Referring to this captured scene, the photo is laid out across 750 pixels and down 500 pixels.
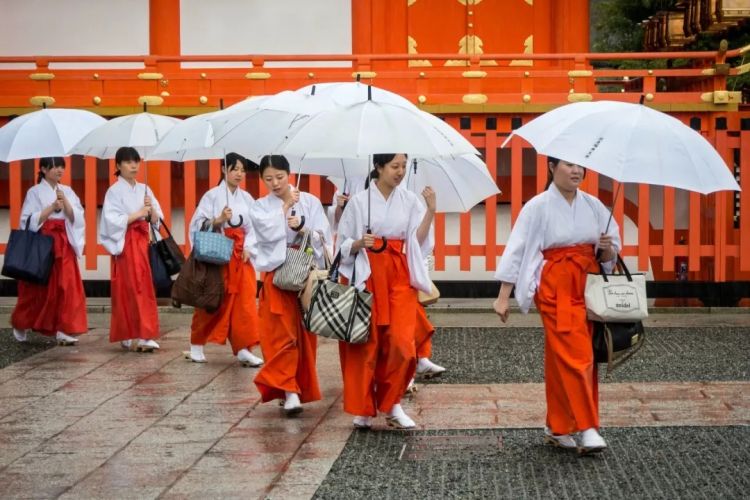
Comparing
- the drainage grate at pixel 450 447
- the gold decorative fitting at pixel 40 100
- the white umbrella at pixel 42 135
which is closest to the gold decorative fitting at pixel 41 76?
the gold decorative fitting at pixel 40 100

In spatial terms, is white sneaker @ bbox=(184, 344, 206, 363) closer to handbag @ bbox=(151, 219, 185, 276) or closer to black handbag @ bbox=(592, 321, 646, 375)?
handbag @ bbox=(151, 219, 185, 276)

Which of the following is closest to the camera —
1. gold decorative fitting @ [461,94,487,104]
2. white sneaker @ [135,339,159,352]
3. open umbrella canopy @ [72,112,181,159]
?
open umbrella canopy @ [72,112,181,159]

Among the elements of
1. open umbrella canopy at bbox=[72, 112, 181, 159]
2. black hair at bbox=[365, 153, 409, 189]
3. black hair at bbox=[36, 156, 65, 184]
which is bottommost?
black hair at bbox=[365, 153, 409, 189]

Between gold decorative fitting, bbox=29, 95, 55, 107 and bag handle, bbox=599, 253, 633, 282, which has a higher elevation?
gold decorative fitting, bbox=29, 95, 55, 107

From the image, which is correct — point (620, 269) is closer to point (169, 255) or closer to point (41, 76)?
point (169, 255)

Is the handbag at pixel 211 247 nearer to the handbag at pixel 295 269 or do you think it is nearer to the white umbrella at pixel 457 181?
the handbag at pixel 295 269

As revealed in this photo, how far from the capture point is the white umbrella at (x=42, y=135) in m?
9.66

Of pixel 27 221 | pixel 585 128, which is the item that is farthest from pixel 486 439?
pixel 27 221

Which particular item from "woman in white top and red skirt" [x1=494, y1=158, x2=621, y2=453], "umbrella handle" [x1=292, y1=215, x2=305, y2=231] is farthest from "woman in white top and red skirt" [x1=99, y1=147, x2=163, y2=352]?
"woman in white top and red skirt" [x1=494, y1=158, x2=621, y2=453]

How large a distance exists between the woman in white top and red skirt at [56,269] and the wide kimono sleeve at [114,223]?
0.46m

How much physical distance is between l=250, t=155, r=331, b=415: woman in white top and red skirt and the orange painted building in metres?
5.25

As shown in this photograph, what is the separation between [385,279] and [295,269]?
76 centimetres

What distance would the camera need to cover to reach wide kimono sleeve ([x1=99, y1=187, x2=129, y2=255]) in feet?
32.1

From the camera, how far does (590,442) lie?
600 cm
